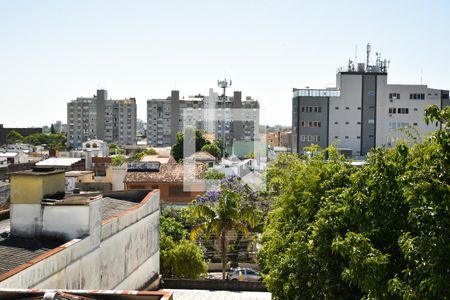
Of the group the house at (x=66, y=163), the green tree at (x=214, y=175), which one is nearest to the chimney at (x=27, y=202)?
the green tree at (x=214, y=175)

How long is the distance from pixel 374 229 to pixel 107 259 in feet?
22.8

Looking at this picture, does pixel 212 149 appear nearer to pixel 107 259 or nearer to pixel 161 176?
pixel 161 176

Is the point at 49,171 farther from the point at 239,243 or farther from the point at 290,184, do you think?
the point at 239,243

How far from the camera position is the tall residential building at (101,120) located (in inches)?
5758

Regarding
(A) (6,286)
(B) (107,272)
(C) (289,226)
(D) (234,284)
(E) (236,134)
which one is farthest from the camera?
(E) (236,134)

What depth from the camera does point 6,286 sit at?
9977mm

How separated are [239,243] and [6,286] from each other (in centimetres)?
2464

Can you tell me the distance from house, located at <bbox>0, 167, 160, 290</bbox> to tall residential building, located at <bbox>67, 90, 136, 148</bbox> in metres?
131

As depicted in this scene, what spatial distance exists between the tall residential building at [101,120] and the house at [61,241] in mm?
131425

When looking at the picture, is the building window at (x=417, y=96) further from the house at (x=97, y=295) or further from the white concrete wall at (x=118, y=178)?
the house at (x=97, y=295)

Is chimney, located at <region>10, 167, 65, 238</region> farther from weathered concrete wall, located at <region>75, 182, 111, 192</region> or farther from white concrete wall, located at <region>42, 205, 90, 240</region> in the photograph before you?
weathered concrete wall, located at <region>75, 182, 111, 192</region>

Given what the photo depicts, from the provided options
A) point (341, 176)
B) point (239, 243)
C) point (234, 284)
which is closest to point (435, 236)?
point (341, 176)

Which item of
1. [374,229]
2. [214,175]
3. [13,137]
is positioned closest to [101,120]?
[13,137]

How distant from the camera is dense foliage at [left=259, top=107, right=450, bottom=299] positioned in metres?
9.24
